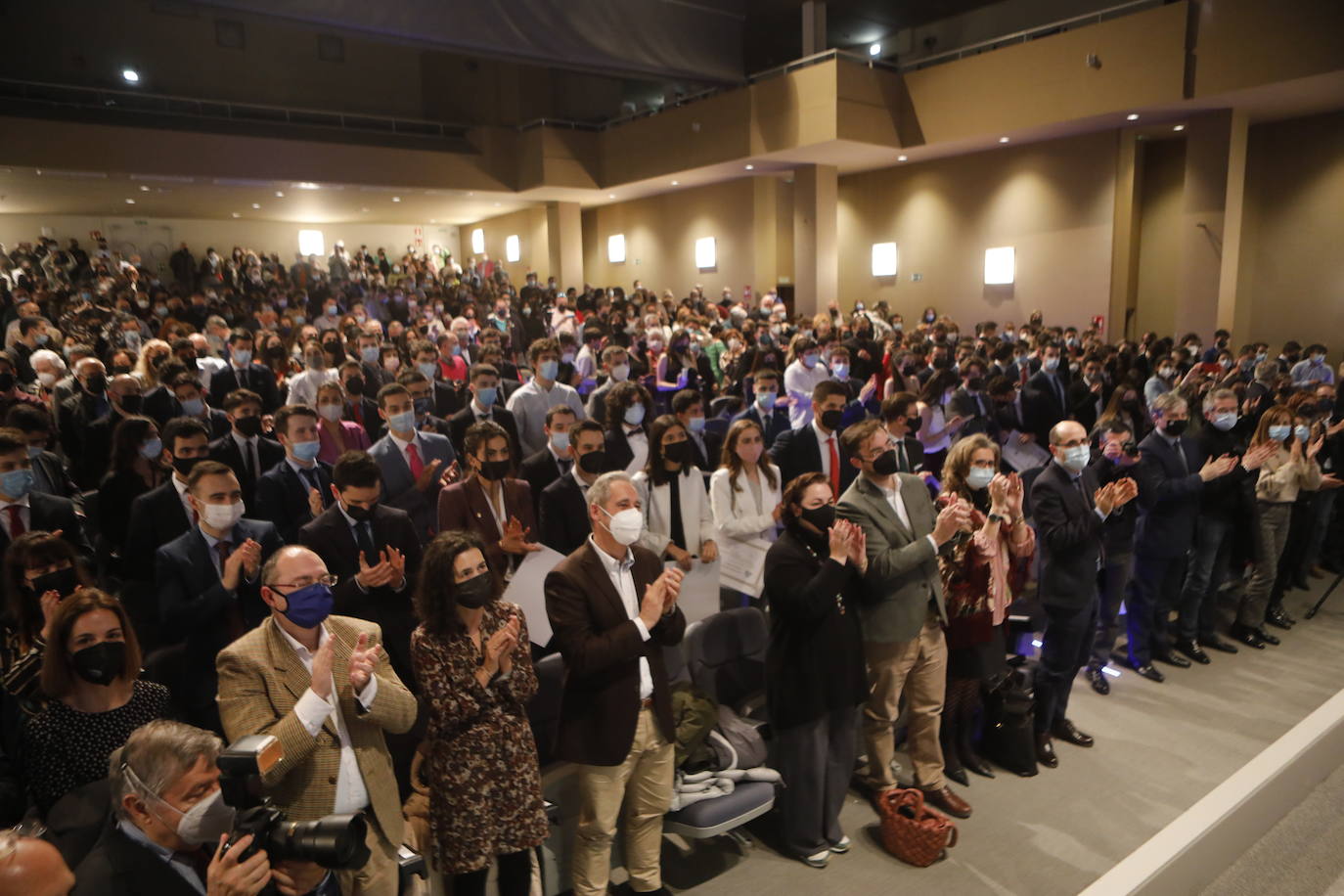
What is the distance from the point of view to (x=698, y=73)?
15914 mm

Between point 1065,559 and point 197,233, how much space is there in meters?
23.8

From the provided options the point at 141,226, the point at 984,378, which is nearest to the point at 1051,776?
the point at 984,378

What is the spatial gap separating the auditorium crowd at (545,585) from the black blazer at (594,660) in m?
0.01

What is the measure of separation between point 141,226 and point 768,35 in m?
16.5

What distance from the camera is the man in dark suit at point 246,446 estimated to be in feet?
16.9

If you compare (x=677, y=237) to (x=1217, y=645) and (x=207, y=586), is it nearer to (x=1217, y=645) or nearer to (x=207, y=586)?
(x=1217, y=645)

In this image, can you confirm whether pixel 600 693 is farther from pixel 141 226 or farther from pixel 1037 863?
pixel 141 226

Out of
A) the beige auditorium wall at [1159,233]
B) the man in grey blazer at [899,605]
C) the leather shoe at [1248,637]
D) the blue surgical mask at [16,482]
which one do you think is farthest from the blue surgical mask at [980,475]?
the beige auditorium wall at [1159,233]

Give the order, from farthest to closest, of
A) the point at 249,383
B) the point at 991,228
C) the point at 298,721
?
the point at 991,228, the point at 249,383, the point at 298,721

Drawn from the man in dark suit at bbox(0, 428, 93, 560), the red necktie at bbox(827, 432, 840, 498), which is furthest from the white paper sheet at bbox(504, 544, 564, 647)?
the red necktie at bbox(827, 432, 840, 498)

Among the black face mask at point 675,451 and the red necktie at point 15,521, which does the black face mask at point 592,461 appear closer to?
the black face mask at point 675,451

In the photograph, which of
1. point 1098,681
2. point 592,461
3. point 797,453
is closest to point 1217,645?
point 1098,681

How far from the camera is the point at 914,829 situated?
3.51m

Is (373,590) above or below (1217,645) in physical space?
above
